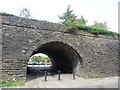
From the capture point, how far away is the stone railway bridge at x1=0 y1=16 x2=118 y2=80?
11992 mm

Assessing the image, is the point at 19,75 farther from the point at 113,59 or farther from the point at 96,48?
the point at 113,59

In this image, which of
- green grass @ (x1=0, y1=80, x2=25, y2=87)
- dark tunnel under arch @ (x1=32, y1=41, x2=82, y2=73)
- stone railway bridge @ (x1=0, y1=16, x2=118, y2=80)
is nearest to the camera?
green grass @ (x1=0, y1=80, x2=25, y2=87)

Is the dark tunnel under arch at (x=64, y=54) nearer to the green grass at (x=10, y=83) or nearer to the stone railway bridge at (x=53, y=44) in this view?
the stone railway bridge at (x=53, y=44)

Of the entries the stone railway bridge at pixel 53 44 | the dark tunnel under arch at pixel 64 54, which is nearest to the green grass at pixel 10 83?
the stone railway bridge at pixel 53 44

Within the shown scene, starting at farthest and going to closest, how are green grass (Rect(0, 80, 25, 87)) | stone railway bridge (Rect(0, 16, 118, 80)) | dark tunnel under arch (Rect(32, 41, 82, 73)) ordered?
dark tunnel under arch (Rect(32, 41, 82, 73))
stone railway bridge (Rect(0, 16, 118, 80))
green grass (Rect(0, 80, 25, 87))

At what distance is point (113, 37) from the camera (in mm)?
17047

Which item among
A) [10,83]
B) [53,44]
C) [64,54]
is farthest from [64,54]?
[10,83]

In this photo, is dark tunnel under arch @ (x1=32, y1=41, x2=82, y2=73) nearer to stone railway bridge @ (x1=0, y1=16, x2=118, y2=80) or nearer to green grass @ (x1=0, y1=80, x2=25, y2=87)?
stone railway bridge @ (x1=0, y1=16, x2=118, y2=80)

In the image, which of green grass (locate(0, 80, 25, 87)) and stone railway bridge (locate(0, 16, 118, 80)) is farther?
stone railway bridge (locate(0, 16, 118, 80))

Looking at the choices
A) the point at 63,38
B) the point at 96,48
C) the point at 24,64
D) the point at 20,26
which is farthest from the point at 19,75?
the point at 96,48

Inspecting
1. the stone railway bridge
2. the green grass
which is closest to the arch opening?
the stone railway bridge

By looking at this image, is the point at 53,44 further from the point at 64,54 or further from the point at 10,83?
the point at 10,83

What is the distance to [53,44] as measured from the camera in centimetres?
1487

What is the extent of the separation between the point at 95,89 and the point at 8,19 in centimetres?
667
